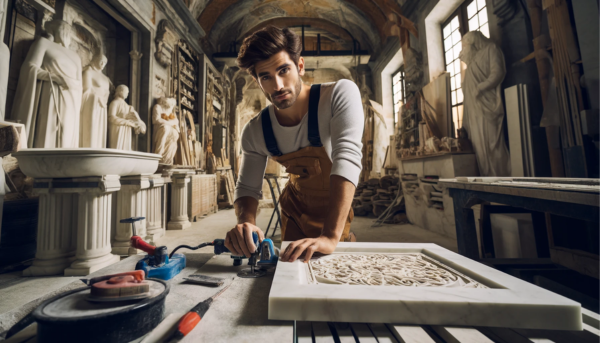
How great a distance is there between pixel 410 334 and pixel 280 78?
1262 mm

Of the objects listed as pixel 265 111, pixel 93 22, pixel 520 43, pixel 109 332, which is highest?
pixel 93 22

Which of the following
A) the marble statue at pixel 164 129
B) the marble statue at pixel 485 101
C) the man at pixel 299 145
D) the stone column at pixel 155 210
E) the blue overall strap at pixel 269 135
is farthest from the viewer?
the marble statue at pixel 164 129

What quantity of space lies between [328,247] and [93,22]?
21.0 feet

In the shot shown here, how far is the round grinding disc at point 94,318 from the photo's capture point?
21.8 inches

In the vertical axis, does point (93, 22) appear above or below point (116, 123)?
above

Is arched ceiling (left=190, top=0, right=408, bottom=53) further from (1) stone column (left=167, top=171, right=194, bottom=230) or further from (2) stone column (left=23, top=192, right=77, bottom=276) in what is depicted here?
(2) stone column (left=23, top=192, right=77, bottom=276)

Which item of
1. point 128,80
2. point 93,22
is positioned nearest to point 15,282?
point 128,80

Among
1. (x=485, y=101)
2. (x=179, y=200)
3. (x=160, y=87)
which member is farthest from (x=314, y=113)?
(x=160, y=87)

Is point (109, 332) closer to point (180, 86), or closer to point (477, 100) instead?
point (477, 100)

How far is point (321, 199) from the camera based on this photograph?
1.68 metres

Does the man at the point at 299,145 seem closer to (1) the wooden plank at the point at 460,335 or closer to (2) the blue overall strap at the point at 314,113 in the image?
(2) the blue overall strap at the point at 314,113

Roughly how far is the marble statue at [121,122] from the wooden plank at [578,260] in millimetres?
6234

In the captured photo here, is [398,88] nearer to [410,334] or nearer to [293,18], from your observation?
[293,18]

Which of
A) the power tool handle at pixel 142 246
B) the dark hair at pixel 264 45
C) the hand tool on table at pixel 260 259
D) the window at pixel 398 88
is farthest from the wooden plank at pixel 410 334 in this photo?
the window at pixel 398 88
